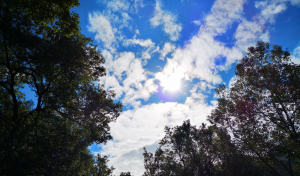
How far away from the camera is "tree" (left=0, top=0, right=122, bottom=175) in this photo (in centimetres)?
1059

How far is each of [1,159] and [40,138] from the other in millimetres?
3421

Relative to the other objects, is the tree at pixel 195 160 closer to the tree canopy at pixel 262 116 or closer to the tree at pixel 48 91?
the tree canopy at pixel 262 116

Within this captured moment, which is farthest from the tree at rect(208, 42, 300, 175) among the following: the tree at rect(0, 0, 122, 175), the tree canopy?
the tree at rect(0, 0, 122, 175)

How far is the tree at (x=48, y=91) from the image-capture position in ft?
34.8

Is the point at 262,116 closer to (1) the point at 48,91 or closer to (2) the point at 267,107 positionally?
(2) the point at 267,107

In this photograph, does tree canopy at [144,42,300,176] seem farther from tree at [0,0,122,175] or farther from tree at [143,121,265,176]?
tree at [0,0,122,175]

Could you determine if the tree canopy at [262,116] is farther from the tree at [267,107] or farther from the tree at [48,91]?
the tree at [48,91]

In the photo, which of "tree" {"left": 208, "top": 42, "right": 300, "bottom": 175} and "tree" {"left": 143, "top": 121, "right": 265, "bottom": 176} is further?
"tree" {"left": 143, "top": 121, "right": 265, "bottom": 176}

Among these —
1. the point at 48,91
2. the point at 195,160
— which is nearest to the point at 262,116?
the point at 195,160

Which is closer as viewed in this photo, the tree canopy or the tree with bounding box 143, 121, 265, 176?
the tree canopy

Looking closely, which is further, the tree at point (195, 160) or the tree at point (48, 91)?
the tree at point (195, 160)

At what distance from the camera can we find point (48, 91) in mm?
14508

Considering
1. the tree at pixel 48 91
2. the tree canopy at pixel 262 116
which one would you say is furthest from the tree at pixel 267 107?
the tree at pixel 48 91

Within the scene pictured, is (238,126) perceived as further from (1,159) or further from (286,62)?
(1,159)
